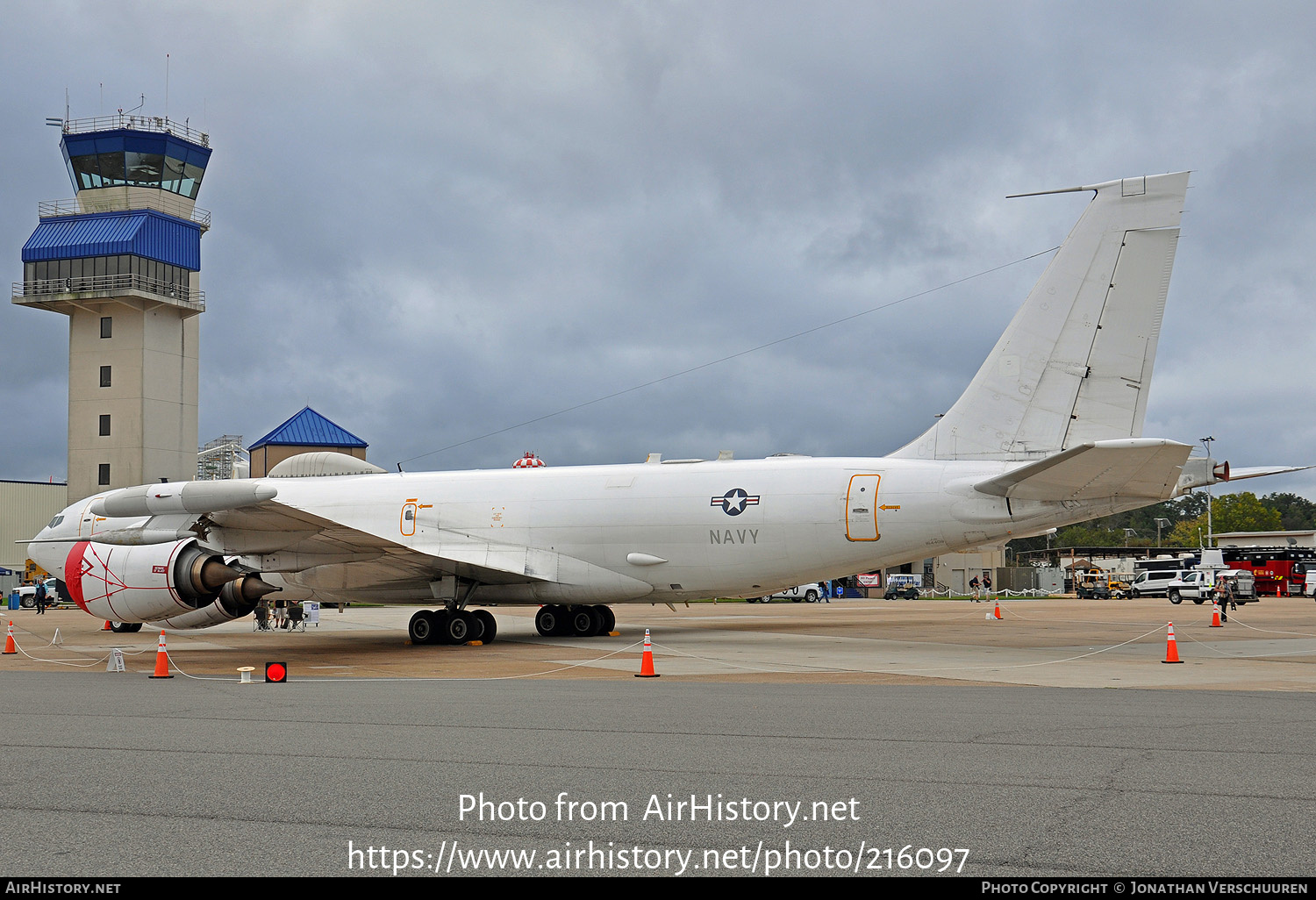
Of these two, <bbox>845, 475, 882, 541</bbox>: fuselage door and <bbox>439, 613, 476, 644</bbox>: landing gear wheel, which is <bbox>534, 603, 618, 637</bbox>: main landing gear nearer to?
<bbox>439, 613, 476, 644</bbox>: landing gear wheel

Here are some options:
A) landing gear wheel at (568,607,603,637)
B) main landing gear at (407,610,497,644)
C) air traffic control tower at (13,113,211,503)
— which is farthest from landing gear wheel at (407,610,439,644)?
air traffic control tower at (13,113,211,503)

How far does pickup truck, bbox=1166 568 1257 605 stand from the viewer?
156 ft

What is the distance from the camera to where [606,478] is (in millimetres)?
23234

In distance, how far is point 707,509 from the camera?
71.1ft

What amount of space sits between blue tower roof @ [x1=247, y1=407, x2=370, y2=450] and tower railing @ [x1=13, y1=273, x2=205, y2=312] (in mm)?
11307

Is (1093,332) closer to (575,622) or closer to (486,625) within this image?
(575,622)

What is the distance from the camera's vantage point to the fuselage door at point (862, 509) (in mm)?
19828

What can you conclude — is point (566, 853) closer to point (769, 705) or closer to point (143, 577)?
point (769, 705)

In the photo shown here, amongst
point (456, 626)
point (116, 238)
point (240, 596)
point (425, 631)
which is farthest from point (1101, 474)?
point (116, 238)

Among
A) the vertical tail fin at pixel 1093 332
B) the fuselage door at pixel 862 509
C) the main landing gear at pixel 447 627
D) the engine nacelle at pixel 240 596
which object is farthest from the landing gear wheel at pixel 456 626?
the vertical tail fin at pixel 1093 332

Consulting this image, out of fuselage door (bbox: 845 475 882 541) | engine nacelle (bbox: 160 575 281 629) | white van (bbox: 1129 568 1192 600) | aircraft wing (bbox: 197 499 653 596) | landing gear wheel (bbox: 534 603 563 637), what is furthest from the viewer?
white van (bbox: 1129 568 1192 600)

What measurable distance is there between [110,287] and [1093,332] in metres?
51.5

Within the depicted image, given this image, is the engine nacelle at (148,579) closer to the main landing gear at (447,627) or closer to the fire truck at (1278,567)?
the main landing gear at (447,627)
